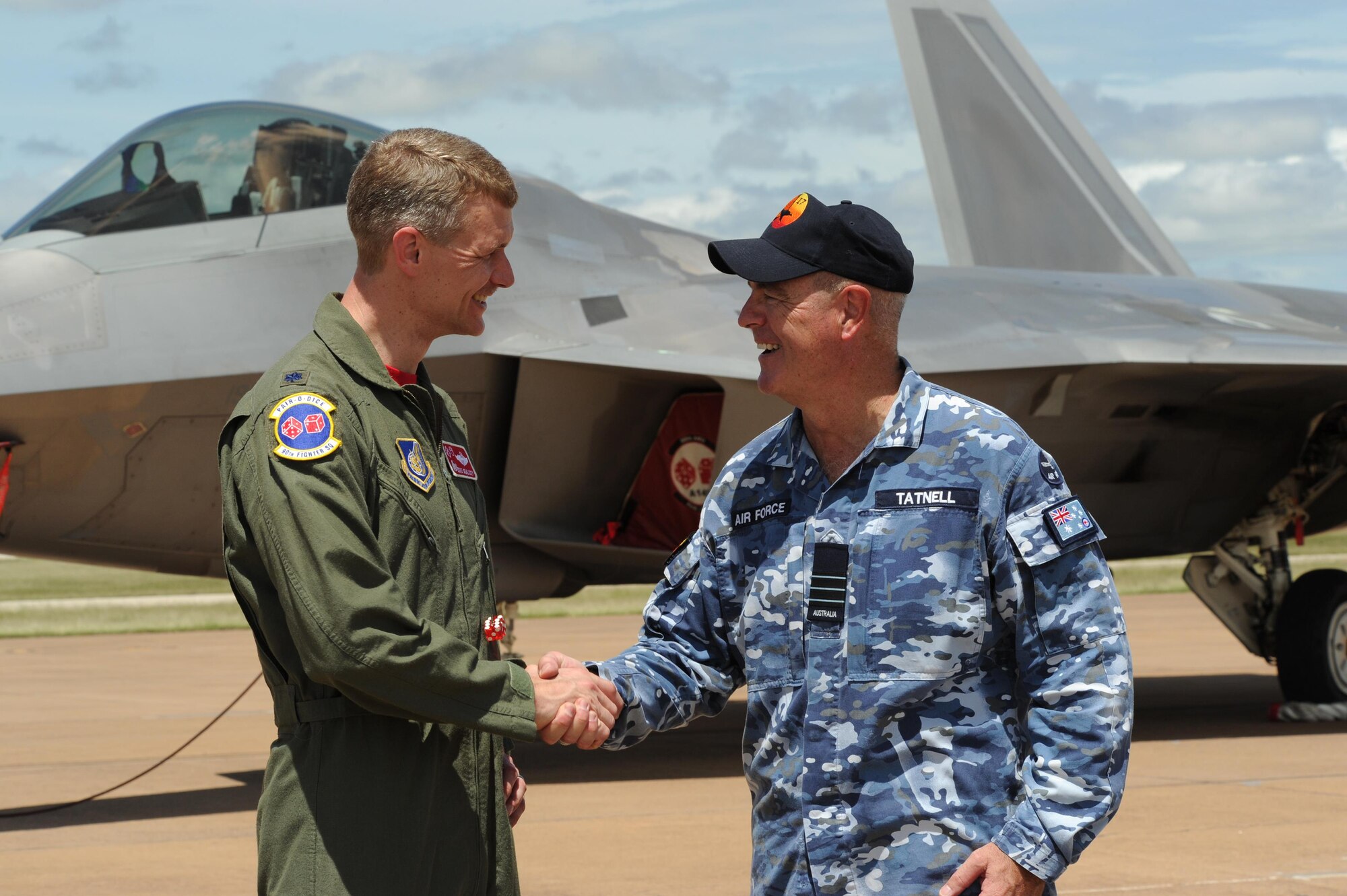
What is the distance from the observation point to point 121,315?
7.23m

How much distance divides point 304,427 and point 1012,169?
48.1 feet

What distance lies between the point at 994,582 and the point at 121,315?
18.7ft

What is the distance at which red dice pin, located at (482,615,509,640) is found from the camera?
2930 mm

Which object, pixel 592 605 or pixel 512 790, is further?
pixel 592 605

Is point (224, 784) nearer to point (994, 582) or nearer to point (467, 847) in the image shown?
point (467, 847)

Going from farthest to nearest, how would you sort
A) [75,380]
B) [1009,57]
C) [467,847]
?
[1009,57] < [75,380] < [467,847]

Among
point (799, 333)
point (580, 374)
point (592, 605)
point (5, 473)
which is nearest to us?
point (799, 333)

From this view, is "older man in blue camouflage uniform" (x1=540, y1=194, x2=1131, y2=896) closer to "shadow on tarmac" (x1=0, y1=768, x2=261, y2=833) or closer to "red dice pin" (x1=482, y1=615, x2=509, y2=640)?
"red dice pin" (x1=482, y1=615, x2=509, y2=640)

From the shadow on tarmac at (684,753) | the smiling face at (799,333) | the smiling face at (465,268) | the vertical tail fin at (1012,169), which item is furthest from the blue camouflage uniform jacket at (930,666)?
the vertical tail fin at (1012,169)

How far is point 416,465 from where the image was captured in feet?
9.29

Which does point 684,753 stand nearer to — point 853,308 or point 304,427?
point 853,308

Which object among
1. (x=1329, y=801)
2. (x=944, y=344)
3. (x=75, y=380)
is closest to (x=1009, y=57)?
(x=944, y=344)

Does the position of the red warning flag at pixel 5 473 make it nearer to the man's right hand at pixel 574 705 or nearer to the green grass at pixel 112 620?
the man's right hand at pixel 574 705

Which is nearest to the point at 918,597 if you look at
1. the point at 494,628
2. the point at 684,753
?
the point at 494,628
